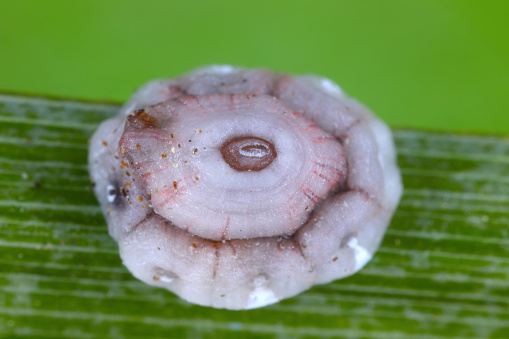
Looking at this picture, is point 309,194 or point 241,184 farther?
point 309,194

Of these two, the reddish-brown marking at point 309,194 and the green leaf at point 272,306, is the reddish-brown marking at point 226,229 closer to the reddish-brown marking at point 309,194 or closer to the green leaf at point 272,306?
the reddish-brown marking at point 309,194

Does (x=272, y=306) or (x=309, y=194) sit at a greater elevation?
(x=309, y=194)

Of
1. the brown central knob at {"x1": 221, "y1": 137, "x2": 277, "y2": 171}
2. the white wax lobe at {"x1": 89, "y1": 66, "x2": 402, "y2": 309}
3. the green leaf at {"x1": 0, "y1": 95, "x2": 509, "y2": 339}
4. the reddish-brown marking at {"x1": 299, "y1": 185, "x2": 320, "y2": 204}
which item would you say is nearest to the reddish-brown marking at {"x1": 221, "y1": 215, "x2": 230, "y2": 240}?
the white wax lobe at {"x1": 89, "y1": 66, "x2": 402, "y2": 309}

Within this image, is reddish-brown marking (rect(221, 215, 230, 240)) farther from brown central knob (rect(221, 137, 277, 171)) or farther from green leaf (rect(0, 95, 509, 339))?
green leaf (rect(0, 95, 509, 339))

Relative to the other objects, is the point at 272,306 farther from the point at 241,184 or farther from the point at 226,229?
the point at 241,184

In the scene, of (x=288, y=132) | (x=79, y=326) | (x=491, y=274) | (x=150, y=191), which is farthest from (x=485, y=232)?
(x=79, y=326)

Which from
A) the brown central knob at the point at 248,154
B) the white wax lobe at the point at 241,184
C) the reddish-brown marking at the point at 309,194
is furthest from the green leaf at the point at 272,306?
the brown central knob at the point at 248,154

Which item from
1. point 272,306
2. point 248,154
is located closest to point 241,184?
point 248,154
